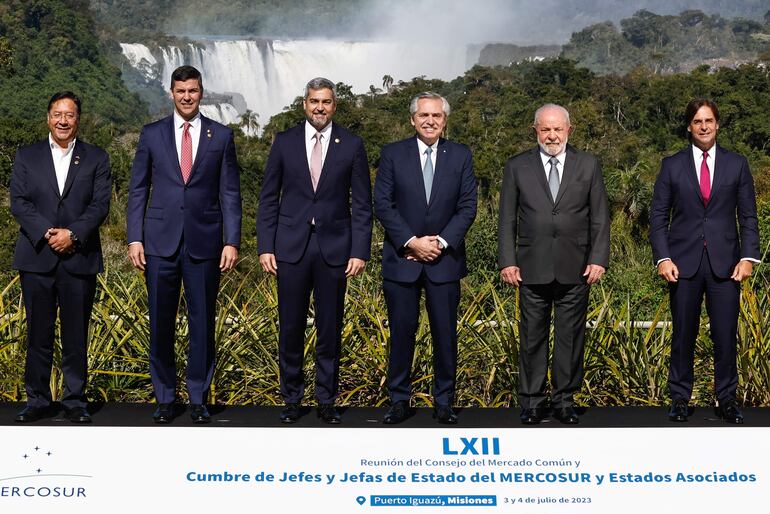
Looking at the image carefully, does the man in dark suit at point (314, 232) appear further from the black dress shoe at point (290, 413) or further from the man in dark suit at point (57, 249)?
the man in dark suit at point (57, 249)

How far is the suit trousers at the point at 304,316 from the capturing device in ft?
14.1

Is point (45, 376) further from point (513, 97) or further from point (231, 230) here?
point (513, 97)

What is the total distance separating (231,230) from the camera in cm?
426

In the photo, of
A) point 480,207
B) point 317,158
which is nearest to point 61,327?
point 317,158

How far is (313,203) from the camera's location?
428 centimetres

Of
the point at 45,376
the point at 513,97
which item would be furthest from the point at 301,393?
the point at 513,97

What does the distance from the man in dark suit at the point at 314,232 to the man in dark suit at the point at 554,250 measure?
0.64m

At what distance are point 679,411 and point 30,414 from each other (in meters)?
2.74

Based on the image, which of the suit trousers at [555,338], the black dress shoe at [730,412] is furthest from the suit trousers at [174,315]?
the black dress shoe at [730,412]

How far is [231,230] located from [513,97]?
1265 inches

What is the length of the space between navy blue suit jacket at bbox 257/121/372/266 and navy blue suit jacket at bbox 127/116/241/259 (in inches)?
6.0

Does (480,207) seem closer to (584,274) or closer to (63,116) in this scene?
(584,274)
